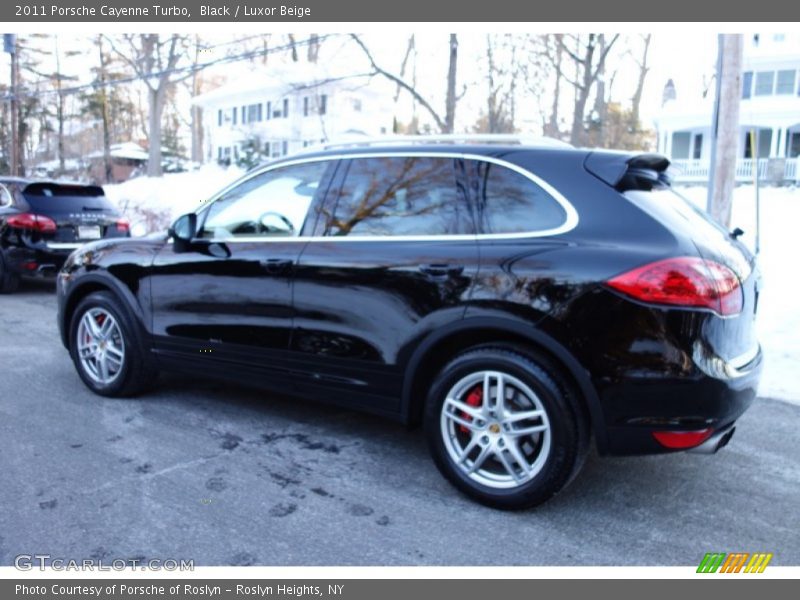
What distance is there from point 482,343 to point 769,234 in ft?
44.0

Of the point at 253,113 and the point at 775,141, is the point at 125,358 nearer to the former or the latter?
the point at 775,141

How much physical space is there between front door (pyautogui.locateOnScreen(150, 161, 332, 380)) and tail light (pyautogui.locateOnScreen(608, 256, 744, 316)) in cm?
192

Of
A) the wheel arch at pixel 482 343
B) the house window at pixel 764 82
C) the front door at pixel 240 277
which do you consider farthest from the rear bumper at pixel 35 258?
the house window at pixel 764 82

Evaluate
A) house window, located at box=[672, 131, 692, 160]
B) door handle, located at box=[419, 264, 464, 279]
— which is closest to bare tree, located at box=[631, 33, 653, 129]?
house window, located at box=[672, 131, 692, 160]

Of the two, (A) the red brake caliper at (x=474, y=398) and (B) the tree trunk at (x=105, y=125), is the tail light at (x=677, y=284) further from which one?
(B) the tree trunk at (x=105, y=125)

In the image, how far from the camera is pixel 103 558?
115 inches

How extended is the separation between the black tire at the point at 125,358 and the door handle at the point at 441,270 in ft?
7.69

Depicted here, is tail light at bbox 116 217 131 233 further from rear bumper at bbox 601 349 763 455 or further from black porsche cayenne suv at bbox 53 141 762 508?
rear bumper at bbox 601 349 763 455

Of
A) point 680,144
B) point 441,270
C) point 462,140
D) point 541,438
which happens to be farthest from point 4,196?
point 680,144

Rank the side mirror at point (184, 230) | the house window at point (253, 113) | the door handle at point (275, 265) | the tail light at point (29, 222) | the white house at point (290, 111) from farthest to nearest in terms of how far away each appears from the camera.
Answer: the house window at point (253, 113), the white house at point (290, 111), the tail light at point (29, 222), the side mirror at point (184, 230), the door handle at point (275, 265)

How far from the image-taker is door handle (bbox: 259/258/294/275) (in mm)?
4039

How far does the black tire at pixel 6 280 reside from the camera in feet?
30.8

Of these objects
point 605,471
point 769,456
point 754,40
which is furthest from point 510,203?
point 754,40

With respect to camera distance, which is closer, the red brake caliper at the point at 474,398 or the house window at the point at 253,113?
the red brake caliper at the point at 474,398
